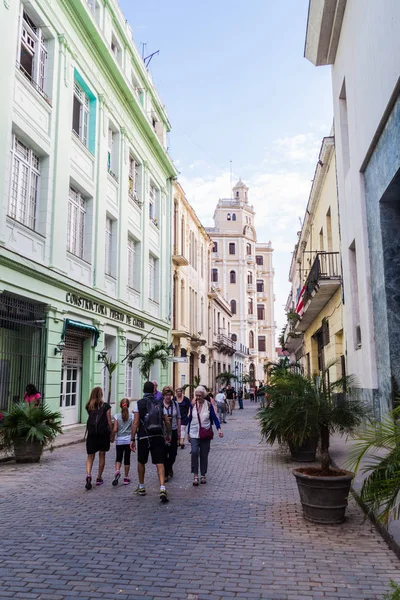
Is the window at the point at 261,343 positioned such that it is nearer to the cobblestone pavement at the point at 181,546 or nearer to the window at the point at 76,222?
the window at the point at 76,222

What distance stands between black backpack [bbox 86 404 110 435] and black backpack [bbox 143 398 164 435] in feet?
3.61

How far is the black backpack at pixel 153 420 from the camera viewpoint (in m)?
7.64

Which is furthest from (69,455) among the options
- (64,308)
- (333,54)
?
(333,54)

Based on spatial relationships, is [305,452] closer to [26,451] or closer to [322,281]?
[26,451]

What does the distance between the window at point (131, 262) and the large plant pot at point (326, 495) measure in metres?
18.3

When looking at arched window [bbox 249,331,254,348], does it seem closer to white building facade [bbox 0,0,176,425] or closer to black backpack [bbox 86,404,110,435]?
white building facade [bbox 0,0,176,425]

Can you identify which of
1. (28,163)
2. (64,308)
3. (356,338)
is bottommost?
(356,338)

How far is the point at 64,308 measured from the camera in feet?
52.0

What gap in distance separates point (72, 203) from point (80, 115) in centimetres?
340

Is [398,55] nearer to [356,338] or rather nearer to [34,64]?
[356,338]

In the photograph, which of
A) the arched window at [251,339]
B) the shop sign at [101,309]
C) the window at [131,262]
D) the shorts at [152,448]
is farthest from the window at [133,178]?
the arched window at [251,339]

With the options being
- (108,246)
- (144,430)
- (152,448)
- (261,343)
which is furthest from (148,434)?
(261,343)

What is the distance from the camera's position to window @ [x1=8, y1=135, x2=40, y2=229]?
45.4ft

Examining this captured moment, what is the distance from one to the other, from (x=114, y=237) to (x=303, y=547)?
17420mm
